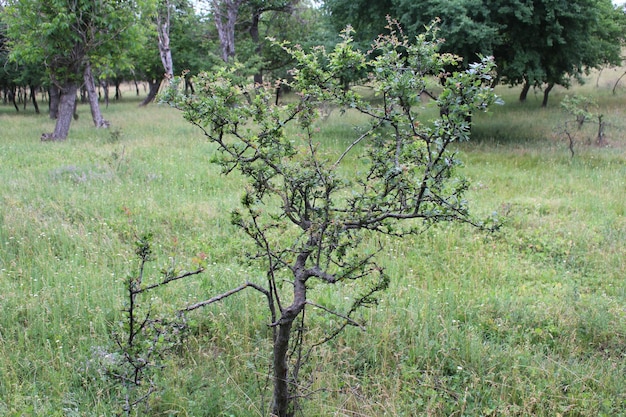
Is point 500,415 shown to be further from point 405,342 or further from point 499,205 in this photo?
point 499,205

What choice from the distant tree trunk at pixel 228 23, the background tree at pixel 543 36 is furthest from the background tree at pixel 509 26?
the distant tree trunk at pixel 228 23

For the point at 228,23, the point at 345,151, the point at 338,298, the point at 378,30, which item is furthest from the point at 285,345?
the point at 228,23

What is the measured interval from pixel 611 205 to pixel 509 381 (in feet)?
18.5

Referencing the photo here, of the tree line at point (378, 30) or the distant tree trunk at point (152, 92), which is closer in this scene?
the tree line at point (378, 30)

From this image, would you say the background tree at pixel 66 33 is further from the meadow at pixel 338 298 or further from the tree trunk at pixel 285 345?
the tree trunk at pixel 285 345

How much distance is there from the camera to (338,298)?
4.81 meters

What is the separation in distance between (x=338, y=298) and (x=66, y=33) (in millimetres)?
13042

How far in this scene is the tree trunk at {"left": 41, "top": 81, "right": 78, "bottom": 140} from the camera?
48.8ft

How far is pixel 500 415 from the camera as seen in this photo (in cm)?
341

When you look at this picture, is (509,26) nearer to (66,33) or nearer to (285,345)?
(66,33)

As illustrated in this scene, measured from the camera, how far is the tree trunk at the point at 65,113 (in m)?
14.9

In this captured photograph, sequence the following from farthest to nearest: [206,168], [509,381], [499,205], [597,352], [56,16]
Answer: [56,16]
[206,168]
[499,205]
[597,352]
[509,381]

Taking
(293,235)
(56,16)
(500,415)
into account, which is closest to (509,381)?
(500,415)

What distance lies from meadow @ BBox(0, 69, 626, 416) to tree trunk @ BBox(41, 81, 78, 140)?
20.5 feet
